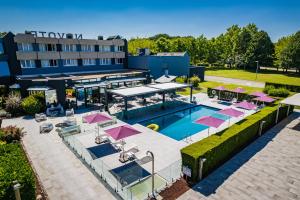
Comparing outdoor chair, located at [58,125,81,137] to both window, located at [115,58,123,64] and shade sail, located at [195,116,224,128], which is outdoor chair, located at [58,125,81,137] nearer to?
shade sail, located at [195,116,224,128]

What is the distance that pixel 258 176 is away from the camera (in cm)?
1519

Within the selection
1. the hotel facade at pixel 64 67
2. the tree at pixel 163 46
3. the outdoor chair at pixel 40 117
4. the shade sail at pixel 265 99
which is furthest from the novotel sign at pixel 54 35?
the tree at pixel 163 46

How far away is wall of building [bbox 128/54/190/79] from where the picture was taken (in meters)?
48.4

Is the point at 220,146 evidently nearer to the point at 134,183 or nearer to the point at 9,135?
the point at 134,183

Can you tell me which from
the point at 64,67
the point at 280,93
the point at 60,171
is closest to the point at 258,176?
the point at 60,171

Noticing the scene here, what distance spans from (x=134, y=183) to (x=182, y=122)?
52.7 ft

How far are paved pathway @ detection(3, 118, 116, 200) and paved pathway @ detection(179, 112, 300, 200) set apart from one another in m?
6.21

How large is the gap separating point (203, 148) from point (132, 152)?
621 centimetres

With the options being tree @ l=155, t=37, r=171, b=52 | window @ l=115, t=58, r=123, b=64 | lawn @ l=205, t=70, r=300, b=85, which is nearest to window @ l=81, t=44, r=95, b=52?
window @ l=115, t=58, r=123, b=64

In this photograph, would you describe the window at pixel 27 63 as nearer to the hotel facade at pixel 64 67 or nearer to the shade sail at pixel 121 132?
the hotel facade at pixel 64 67

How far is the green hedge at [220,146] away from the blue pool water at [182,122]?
20.5ft

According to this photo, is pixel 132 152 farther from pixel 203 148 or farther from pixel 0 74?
pixel 0 74

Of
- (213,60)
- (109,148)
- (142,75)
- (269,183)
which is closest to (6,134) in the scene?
(109,148)

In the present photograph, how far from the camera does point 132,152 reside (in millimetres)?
18062
